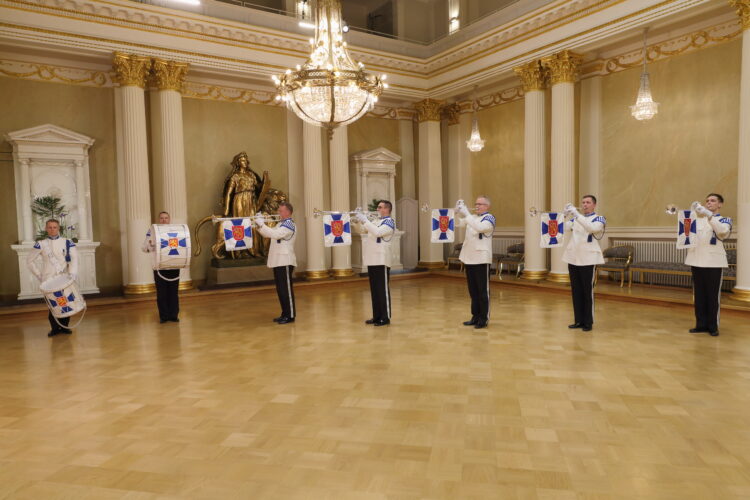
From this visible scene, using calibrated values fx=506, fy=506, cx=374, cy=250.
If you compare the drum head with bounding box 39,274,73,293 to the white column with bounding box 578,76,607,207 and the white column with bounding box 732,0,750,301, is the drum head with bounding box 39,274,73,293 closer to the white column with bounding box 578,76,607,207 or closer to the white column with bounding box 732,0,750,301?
the white column with bounding box 732,0,750,301

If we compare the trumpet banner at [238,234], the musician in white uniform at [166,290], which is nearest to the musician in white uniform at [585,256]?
the trumpet banner at [238,234]

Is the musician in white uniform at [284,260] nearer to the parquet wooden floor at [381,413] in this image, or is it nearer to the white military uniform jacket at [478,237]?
the parquet wooden floor at [381,413]

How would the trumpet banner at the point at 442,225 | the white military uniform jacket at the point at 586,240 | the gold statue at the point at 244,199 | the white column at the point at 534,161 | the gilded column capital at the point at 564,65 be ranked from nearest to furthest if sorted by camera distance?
1. the white military uniform jacket at the point at 586,240
2. the trumpet banner at the point at 442,225
3. the gilded column capital at the point at 564,65
4. the white column at the point at 534,161
5. the gold statue at the point at 244,199

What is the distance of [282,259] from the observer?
300 inches

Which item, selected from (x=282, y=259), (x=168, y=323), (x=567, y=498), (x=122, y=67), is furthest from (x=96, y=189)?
(x=567, y=498)

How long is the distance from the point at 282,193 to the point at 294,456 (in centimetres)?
956

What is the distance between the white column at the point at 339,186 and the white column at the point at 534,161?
14.5 feet

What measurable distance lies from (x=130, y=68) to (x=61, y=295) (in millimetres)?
5377

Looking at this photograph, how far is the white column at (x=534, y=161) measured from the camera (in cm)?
1121

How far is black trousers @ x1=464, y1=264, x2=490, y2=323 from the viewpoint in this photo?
277 inches

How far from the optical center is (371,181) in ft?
46.9

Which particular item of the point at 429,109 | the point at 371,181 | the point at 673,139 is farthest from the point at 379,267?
the point at 429,109

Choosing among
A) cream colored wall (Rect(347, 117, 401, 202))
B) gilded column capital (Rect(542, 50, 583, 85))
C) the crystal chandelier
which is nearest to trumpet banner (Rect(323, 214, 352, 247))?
the crystal chandelier

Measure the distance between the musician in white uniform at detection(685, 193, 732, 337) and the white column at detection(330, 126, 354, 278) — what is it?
8033mm
